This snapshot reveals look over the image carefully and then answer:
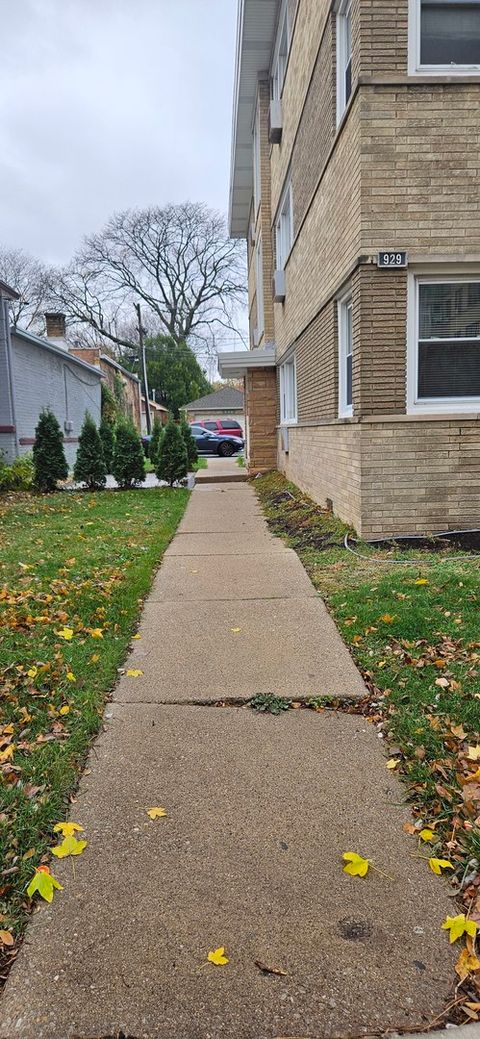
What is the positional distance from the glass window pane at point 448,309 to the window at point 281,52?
8455 mm

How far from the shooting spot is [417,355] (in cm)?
647

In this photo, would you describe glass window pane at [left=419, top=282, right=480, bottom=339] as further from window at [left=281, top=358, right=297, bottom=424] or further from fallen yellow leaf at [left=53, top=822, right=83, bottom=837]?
window at [left=281, top=358, right=297, bottom=424]

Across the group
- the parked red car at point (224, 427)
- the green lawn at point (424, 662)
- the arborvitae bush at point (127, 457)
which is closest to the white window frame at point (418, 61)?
the green lawn at point (424, 662)

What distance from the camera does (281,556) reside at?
707cm

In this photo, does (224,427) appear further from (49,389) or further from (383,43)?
(383,43)

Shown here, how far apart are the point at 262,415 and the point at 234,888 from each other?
15113 millimetres

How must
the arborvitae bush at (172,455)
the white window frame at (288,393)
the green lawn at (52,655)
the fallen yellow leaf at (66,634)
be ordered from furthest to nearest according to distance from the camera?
the arborvitae bush at (172,455) < the white window frame at (288,393) < the fallen yellow leaf at (66,634) < the green lawn at (52,655)

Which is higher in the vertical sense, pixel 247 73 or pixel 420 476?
pixel 247 73

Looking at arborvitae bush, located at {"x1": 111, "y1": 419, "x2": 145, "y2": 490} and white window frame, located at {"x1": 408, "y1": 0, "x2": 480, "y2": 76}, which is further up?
white window frame, located at {"x1": 408, "y1": 0, "x2": 480, "y2": 76}

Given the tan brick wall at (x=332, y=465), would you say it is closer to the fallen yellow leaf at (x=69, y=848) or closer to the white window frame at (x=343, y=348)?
the white window frame at (x=343, y=348)

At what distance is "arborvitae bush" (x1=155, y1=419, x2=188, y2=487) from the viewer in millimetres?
14977

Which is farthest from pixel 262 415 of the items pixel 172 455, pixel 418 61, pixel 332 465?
pixel 418 61

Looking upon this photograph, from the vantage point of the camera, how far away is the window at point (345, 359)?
7508mm

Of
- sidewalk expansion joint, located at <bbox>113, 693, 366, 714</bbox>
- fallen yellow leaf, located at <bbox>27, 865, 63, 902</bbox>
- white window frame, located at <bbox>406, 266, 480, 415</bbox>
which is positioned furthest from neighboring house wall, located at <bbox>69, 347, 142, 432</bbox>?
fallen yellow leaf, located at <bbox>27, 865, 63, 902</bbox>
